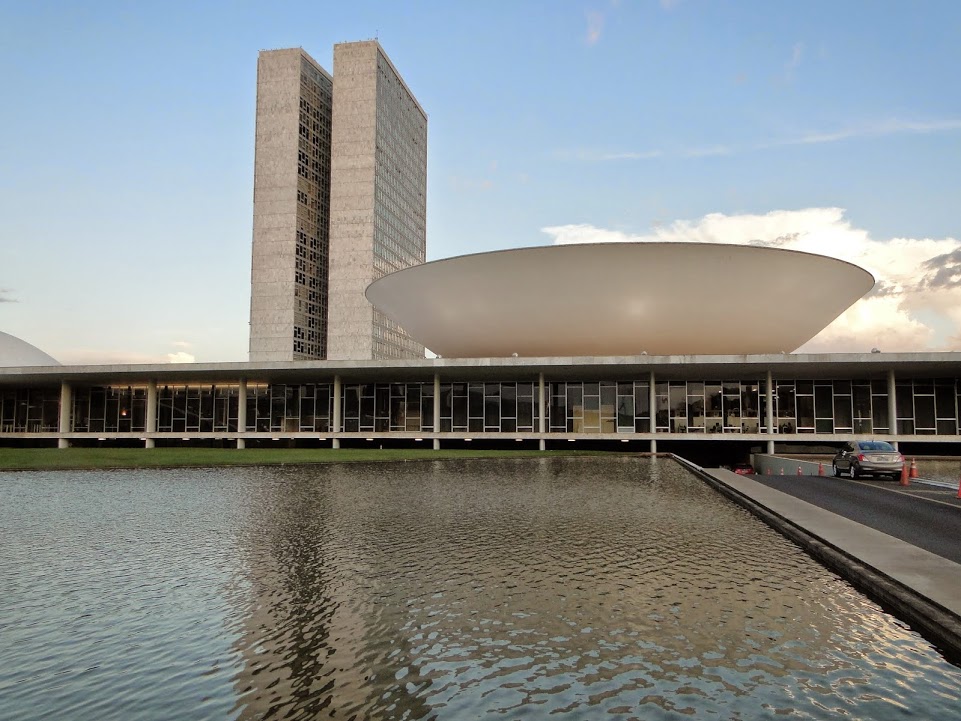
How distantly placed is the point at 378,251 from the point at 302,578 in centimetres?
12002

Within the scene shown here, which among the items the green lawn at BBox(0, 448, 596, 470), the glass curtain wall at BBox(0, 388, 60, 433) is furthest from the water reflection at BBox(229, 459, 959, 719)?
the glass curtain wall at BBox(0, 388, 60, 433)

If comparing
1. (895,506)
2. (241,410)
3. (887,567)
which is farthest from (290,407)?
(887,567)

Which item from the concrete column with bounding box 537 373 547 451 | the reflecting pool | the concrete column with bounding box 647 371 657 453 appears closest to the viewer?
the reflecting pool

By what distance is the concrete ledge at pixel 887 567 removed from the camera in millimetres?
6809

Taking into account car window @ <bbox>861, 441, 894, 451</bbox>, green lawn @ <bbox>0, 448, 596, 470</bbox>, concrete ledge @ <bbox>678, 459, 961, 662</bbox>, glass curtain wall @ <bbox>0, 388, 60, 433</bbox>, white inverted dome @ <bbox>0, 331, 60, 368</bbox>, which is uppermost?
white inverted dome @ <bbox>0, 331, 60, 368</bbox>

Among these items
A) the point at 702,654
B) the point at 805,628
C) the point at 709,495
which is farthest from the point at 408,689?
the point at 709,495

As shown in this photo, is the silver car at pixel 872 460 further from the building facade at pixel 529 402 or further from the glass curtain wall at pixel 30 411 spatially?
the glass curtain wall at pixel 30 411

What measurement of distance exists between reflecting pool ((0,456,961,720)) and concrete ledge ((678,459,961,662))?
9.8 inches

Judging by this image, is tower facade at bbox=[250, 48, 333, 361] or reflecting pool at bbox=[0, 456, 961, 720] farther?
tower facade at bbox=[250, 48, 333, 361]

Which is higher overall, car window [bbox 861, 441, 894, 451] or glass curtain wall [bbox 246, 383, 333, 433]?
glass curtain wall [bbox 246, 383, 333, 433]

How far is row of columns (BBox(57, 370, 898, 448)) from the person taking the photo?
3781 cm

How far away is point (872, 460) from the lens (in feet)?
77.0

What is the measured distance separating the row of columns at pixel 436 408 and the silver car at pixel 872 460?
39.3 feet

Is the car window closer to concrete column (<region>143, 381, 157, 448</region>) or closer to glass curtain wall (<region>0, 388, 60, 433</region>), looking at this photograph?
concrete column (<region>143, 381, 157, 448</region>)
